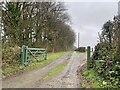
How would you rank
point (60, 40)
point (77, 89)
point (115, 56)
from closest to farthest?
point (77, 89) < point (115, 56) < point (60, 40)

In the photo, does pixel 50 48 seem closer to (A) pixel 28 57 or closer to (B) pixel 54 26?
(B) pixel 54 26

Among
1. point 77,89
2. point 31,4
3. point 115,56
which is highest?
point 31,4

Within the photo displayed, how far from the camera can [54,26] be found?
45.3m

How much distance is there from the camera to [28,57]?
72.0 ft

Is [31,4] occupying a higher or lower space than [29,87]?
higher

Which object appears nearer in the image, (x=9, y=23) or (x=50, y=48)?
(x=9, y=23)

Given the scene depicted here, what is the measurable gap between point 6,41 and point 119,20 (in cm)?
1032

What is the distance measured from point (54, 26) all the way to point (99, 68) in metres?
31.1

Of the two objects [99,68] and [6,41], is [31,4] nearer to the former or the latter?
[6,41]

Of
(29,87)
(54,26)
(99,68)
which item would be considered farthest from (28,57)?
(54,26)

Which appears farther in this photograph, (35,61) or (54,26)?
(54,26)

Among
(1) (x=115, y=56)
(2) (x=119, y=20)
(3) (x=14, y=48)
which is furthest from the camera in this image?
(3) (x=14, y=48)

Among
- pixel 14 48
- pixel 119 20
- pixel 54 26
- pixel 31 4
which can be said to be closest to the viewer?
pixel 119 20

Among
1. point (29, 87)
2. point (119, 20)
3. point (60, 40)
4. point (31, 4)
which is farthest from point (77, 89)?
point (60, 40)
